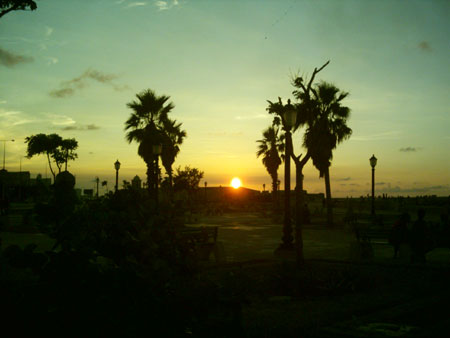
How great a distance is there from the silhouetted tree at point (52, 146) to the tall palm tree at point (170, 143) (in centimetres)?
3996

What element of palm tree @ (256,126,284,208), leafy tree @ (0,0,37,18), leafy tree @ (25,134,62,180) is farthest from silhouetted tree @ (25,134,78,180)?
leafy tree @ (0,0,37,18)

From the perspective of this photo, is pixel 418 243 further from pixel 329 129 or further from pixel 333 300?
pixel 329 129

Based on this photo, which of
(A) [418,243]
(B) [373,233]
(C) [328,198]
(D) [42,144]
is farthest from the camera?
(D) [42,144]

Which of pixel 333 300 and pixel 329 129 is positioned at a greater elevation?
pixel 329 129

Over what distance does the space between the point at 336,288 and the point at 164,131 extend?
1120 inches

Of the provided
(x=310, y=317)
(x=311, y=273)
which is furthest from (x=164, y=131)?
(x=310, y=317)

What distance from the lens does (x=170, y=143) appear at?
37.1 meters

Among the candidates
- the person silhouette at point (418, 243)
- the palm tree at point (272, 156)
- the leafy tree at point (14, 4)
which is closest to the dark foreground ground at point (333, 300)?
the person silhouette at point (418, 243)

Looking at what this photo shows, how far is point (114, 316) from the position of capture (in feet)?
8.76

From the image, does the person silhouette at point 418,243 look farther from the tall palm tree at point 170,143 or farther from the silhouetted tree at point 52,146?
the silhouetted tree at point 52,146

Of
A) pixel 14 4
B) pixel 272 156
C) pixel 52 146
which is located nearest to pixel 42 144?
pixel 52 146

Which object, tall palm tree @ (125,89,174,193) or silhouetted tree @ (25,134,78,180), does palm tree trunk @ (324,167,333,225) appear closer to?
tall palm tree @ (125,89,174,193)

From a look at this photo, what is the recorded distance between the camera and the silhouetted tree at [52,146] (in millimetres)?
76000

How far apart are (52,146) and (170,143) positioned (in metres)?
47.1
